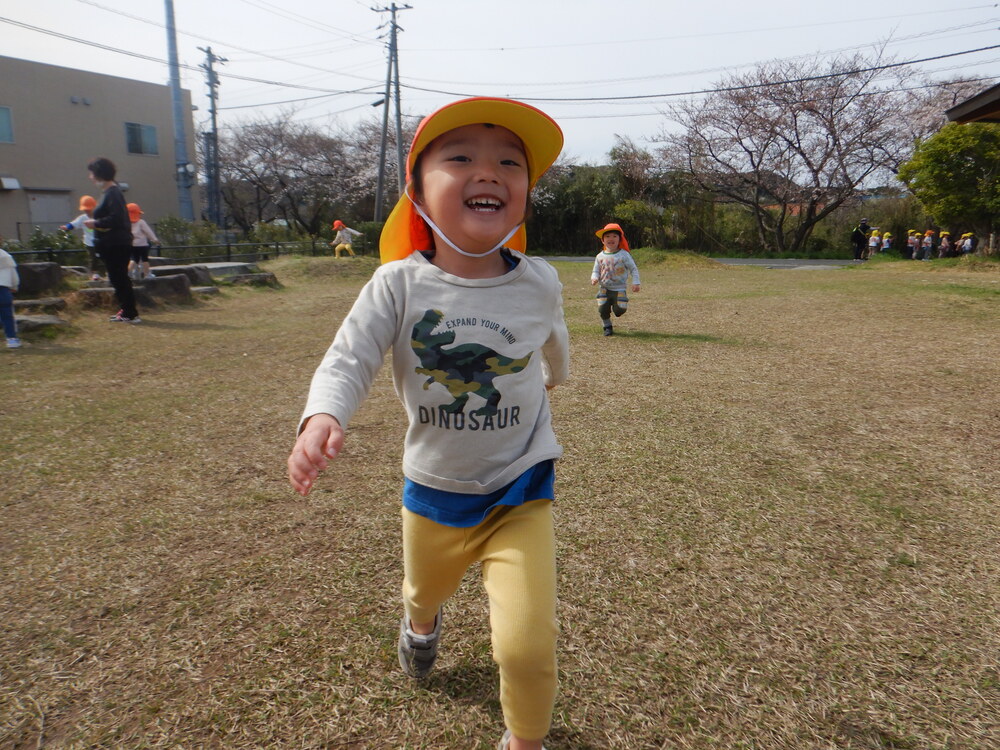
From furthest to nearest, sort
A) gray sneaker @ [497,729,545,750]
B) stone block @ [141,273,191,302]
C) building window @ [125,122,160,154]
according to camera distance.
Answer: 1. building window @ [125,122,160,154]
2. stone block @ [141,273,191,302]
3. gray sneaker @ [497,729,545,750]

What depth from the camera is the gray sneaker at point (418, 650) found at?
2029 millimetres

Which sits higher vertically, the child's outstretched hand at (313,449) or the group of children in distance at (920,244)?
the group of children in distance at (920,244)

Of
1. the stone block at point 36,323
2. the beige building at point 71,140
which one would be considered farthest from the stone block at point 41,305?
the beige building at point 71,140

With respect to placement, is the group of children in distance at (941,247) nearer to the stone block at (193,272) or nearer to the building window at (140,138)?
the stone block at (193,272)

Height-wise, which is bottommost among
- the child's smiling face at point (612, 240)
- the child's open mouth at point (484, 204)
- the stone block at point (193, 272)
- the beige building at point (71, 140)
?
the stone block at point (193, 272)

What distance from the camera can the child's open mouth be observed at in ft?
5.96

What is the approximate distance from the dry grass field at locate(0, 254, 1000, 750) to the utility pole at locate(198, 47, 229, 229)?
915 inches

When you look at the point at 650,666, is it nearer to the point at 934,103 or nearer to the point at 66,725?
the point at 66,725

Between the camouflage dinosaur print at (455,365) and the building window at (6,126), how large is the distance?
2689 cm

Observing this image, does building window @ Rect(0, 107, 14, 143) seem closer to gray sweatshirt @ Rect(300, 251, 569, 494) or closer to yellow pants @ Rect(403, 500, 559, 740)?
gray sweatshirt @ Rect(300, 251, 569, 494)

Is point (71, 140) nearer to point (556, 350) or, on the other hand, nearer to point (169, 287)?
point (169, 287)

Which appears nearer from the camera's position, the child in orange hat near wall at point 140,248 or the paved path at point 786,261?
the child in orange hat near wall at point 140,248

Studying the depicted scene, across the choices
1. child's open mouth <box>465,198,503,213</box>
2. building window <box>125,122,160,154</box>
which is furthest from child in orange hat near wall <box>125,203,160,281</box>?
building window <box>125,122,160,154</box>

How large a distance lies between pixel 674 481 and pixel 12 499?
11.1 ft
